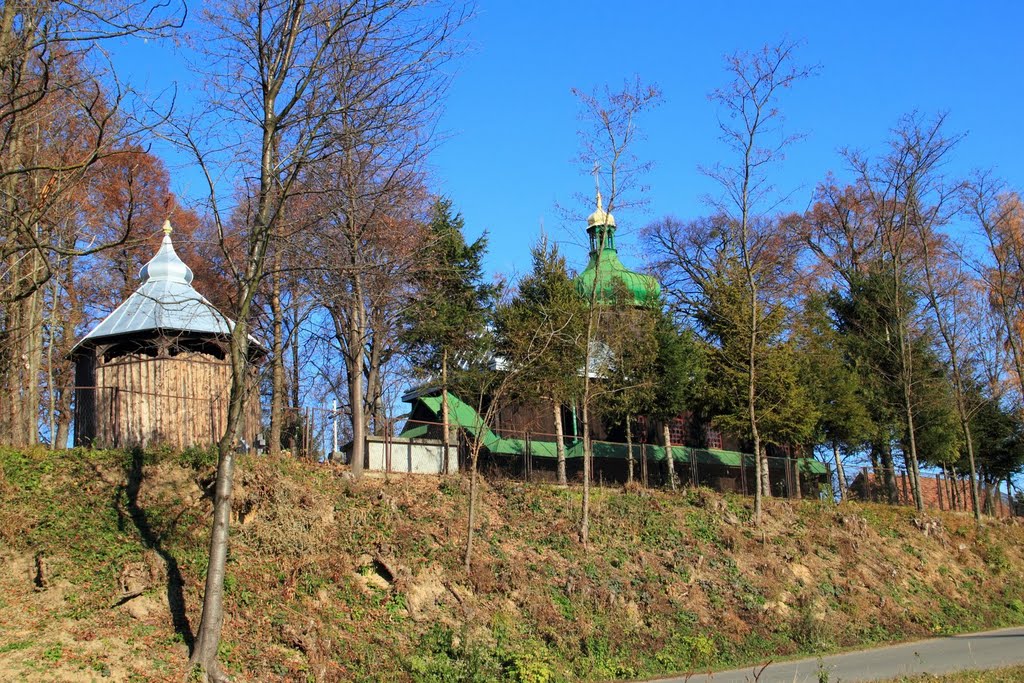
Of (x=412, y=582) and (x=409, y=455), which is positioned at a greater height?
(x=409, y=455)

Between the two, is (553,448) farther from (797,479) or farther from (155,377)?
(155,377)

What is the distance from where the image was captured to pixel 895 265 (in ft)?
108

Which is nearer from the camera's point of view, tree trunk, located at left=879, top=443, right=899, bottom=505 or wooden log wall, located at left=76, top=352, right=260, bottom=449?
wooden log wall, located at left=76, top=352, right=260, bottom=449

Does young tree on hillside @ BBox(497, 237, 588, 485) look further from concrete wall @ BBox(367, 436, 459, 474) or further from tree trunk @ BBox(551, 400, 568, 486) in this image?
concrete wall @ BBox(367, 436, 459, 474)

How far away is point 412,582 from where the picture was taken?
711 inches

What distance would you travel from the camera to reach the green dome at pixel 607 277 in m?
27.0

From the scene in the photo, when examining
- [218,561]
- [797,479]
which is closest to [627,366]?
[797,479]

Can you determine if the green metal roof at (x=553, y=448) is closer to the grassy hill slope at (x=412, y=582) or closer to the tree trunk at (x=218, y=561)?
the grassy hill slope at (x=412, y=582)

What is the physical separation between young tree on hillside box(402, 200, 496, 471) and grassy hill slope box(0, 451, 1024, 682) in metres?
5.39

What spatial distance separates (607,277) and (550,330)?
12868 millimetres

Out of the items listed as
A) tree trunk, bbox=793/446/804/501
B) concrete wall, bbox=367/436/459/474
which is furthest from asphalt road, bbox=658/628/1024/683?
tree trunk, bbox=793/446/804/501

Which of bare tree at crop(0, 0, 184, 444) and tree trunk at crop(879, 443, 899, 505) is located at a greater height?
bare tree at crop(0, 0, 184, 444)

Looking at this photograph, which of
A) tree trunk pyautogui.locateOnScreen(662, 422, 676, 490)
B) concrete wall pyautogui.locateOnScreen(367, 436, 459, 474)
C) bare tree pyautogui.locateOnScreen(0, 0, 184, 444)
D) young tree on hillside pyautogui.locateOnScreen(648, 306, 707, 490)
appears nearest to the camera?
bare tree pyautogui.locateOnScreen(0, 0, 184, 444)

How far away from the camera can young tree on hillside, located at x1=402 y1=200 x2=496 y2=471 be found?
27.3m
